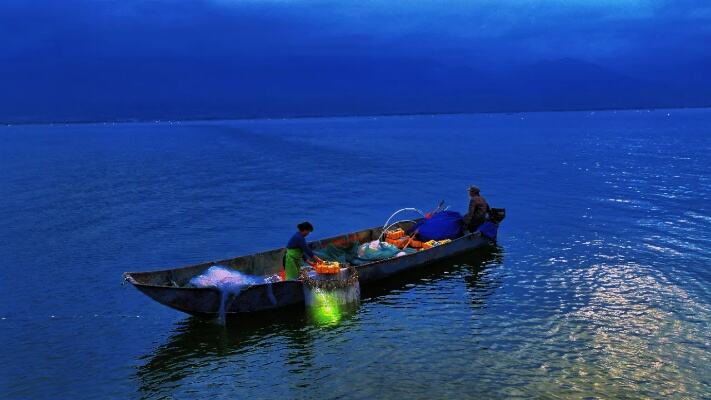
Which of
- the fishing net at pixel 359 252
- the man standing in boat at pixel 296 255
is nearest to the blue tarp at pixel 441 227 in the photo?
the fishing net at pixel 359 252

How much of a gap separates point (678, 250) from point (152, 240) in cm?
2646

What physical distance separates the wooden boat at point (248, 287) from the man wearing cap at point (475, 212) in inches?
130

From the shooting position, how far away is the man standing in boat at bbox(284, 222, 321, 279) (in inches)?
781

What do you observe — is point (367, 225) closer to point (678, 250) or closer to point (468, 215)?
point (468, 215)

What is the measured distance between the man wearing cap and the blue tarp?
44cm

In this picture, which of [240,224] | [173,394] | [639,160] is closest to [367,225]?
[240,224]

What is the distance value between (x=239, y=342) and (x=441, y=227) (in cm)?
1207

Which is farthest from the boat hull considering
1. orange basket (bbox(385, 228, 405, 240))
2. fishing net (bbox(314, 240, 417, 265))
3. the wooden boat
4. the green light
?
orange basket (bbox(385, 228, 405, 240))

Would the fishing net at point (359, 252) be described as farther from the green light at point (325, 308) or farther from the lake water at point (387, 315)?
the green light at point (325, 308)

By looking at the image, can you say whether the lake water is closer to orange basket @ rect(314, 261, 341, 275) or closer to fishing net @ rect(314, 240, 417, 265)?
fishing net @ rect(314, 240, 417, 265)

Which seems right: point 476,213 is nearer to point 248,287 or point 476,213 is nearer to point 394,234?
point 394,234

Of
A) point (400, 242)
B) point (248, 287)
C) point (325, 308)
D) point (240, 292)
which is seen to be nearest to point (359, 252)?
point (400, 242)

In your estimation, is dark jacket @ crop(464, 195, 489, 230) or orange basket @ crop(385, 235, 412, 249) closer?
orange basket @ crop(385, 235, 412, 249)

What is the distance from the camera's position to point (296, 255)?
65.9 ft
